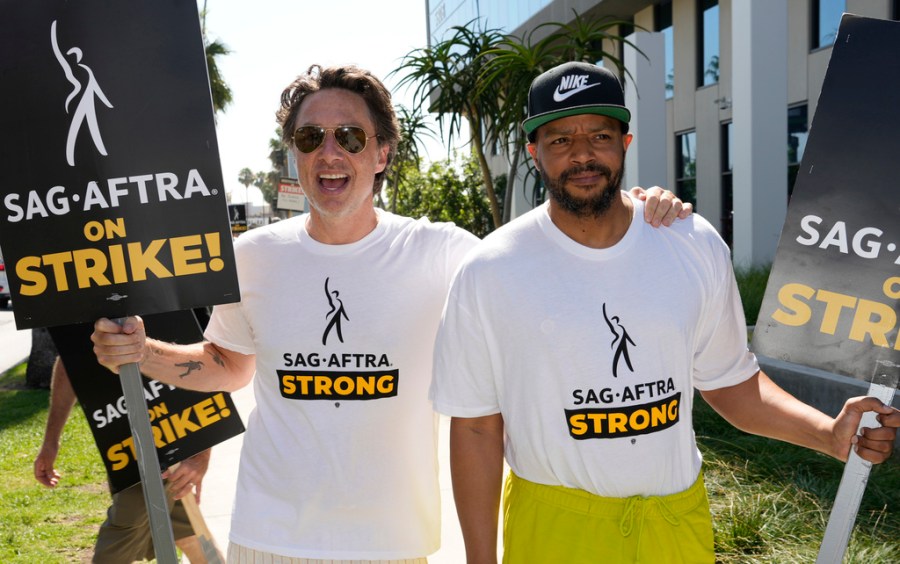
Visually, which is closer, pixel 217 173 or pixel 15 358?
pixel 217 173

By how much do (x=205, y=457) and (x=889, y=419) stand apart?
2.76 meters

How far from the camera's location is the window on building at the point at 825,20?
590 inches

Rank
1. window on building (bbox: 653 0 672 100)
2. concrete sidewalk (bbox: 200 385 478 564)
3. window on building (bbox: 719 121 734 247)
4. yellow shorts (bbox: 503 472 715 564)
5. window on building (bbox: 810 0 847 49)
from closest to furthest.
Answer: yellow shorts (bbox: 503 472 715 564) → concrete sidewalk (bbox: 200 385 478 564) → window on building (bbox: 810 0 847 49) → window on building (bbox: 719 121 734 247) → window on building (bbox: 653 0 672 100)

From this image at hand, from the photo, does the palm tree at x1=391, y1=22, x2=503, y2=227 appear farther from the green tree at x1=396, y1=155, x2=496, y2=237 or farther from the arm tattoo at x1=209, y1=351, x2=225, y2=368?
the green tree at x1=396, y1=155, x2=496, y2=237

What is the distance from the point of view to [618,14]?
68.7 feet

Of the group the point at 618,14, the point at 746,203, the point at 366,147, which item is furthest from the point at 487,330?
the point at 618,14

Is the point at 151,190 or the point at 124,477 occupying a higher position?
the point at 151,190

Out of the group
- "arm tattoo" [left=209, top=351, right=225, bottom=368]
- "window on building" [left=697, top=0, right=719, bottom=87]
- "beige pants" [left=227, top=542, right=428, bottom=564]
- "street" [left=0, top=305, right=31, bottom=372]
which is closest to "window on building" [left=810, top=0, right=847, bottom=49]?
"window on building" [left=697, top=0, right=719, bottom=87]

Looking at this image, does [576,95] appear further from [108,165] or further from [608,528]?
[108,165]

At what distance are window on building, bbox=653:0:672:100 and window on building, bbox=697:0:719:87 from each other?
949 millimetres

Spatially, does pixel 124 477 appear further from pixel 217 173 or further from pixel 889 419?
pixel 889 419

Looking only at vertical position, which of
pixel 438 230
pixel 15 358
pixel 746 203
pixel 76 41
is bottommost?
pixel 15 358

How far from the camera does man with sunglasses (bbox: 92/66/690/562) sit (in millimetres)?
2750

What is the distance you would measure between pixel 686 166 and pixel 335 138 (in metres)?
18.5
